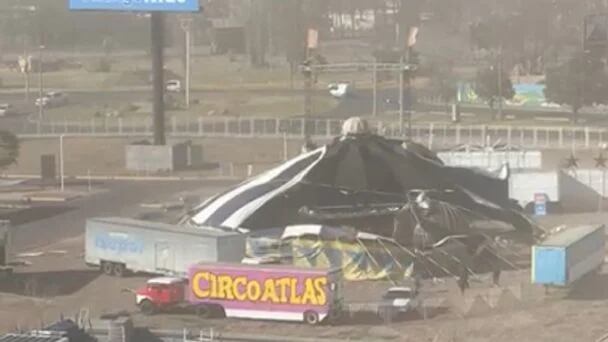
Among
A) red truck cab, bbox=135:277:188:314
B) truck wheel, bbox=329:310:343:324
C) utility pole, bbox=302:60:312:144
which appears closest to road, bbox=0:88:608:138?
utility pole, bbox=302:60:312:144

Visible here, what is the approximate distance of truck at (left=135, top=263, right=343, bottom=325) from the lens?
7.81 m

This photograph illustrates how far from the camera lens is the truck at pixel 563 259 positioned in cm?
830

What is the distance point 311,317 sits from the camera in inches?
308

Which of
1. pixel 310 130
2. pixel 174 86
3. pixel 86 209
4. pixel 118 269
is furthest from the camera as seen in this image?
pixel 174 86

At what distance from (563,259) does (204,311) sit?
2366 millimetres

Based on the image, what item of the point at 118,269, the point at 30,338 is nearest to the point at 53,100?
the point at 118,269

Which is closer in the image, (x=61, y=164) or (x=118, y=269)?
(x=118, y=269)

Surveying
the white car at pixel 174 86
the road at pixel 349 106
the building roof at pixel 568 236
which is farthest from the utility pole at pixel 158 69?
the building roof at pixel 568 236

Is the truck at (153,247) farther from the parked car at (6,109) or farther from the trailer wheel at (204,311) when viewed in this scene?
the parked car at (6,109)

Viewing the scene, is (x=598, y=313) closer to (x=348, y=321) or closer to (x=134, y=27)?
(x=348, y=321)

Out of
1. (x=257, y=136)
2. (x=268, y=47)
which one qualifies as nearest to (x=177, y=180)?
(x=257, y=136)

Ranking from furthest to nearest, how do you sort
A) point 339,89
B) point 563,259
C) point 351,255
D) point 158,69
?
point 339,89
point 158,69
point 351,255
point 563,259

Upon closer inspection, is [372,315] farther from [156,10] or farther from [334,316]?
[156,10]

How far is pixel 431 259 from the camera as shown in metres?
9.34
